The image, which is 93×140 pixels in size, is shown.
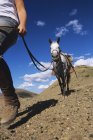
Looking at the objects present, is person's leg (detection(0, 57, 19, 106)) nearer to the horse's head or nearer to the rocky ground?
the rocky ground

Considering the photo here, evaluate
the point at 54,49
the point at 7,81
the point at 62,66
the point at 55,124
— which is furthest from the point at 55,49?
the point at 7,81

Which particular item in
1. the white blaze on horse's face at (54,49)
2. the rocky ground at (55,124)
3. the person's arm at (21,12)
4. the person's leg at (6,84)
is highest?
the person's arm at (21,12)

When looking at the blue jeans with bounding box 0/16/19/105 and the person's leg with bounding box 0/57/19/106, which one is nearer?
the blue jeans with bounding box 0/16/19/105

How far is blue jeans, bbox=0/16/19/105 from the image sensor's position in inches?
261

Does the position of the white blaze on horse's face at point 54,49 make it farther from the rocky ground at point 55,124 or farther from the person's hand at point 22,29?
the person's hand at point 22,29

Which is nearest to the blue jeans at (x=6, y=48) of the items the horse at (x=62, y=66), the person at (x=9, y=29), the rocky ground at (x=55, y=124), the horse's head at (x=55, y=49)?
the person at (x=9, y=29)

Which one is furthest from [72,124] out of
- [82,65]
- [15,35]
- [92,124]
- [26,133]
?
[82,65]

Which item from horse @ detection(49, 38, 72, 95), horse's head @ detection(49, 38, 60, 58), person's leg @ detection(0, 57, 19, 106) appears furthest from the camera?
horse @ detection(49, 38, 72, 95)

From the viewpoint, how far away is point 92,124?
721cm

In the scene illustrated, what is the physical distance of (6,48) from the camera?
6891 mm

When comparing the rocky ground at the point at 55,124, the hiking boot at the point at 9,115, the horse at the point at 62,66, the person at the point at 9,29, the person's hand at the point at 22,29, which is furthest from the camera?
the horse at the point at 62,66

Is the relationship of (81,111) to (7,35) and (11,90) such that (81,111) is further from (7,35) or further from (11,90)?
(7,35)

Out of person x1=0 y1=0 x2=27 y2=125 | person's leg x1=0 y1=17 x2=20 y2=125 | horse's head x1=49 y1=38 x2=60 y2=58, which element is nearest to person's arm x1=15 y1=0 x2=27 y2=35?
person x1=0 y1=0 x2=27 y2=125

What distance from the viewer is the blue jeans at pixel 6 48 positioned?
662 cm
